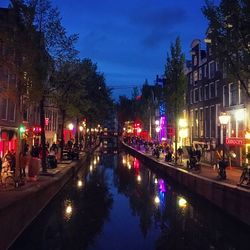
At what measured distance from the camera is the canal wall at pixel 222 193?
1819 cm

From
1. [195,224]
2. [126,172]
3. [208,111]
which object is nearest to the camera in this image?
[195,224]

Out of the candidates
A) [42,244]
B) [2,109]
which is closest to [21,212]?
[42,244]

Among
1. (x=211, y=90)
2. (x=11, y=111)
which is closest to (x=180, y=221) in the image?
(x=11, y=111)

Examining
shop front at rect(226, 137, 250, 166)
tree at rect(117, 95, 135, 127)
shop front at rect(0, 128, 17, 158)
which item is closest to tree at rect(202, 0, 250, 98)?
shop front at rect(226, 137, 250, 166)

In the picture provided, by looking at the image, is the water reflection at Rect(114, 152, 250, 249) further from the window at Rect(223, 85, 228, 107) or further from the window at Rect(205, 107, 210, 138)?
the window at Rect(205, 107, 210, 138)

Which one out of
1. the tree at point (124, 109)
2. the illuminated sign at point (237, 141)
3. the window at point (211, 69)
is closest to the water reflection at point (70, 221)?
the illuminated sign at point (237, 141)

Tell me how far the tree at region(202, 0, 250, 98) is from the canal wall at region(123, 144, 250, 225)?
199 inches

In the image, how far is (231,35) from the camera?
21.5m

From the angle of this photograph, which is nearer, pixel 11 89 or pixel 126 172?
pixel 11 89

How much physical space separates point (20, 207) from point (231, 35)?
14.0 m

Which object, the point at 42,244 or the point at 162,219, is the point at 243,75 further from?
the point at 42,244

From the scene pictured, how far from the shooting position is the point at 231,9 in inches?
827

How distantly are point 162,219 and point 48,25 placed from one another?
45.2 feet

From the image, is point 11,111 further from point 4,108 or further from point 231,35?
point 231,35
